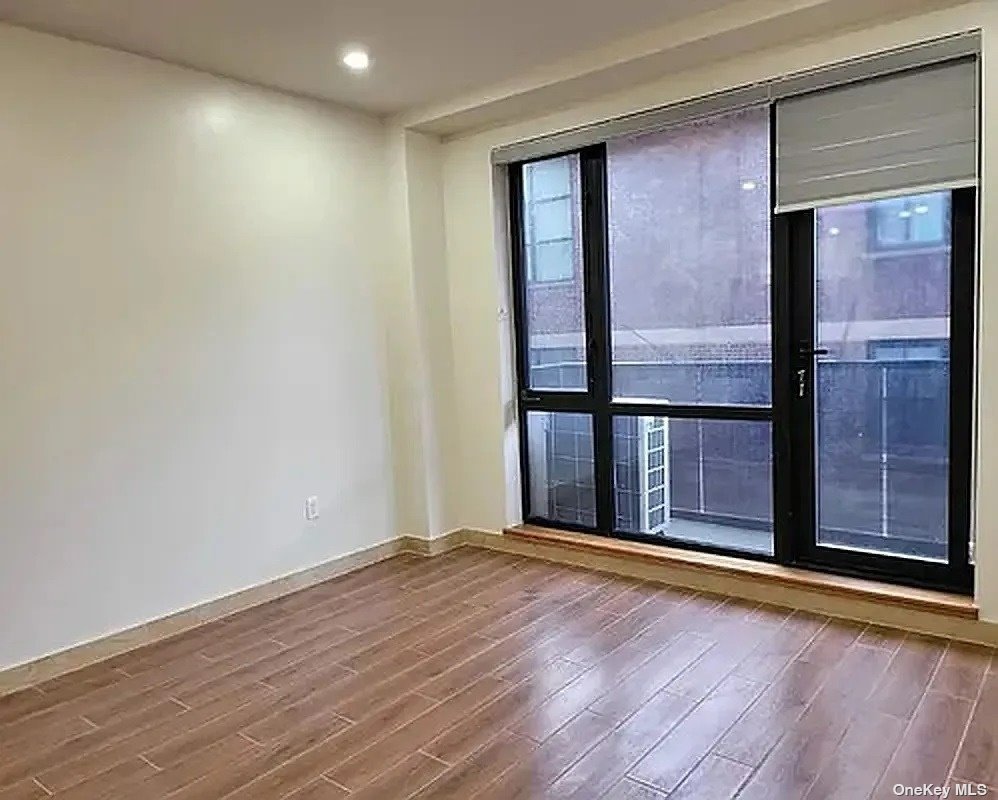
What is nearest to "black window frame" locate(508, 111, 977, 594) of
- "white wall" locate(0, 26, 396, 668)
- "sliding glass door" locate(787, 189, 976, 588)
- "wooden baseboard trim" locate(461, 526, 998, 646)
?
"sliding glass door" locate(787, 189, 976, 588)

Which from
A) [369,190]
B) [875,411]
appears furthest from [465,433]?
[875,411]

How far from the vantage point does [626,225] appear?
412 centimetres

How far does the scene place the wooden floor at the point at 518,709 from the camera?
2246mm

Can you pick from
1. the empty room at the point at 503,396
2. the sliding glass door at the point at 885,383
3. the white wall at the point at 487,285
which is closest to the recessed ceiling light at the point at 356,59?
the empty room at the point at 503,396

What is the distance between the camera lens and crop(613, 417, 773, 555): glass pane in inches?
150

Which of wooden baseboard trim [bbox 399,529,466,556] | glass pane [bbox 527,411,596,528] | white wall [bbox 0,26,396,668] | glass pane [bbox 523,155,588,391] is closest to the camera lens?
white wall [bbox 0,26,396,668]

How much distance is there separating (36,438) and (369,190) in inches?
87.1

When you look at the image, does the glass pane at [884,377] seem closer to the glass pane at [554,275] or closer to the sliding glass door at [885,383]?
the sliding glass door at [885,383]

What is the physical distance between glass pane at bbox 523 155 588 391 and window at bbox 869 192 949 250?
1.55 meters

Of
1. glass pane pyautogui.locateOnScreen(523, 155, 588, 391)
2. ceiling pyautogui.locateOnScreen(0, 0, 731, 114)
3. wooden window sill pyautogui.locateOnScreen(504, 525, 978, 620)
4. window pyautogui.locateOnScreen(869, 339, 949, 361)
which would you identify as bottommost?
wooden window sill pyautogui.locateOnScreen(504, 525, 978, 620)

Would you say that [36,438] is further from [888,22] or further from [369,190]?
[888,22]

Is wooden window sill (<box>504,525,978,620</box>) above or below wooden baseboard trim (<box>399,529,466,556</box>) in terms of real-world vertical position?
above

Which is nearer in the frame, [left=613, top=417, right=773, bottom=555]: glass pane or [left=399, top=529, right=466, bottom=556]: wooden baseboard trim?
[left=613, top=417, right=773, bottom=555]: glass pane

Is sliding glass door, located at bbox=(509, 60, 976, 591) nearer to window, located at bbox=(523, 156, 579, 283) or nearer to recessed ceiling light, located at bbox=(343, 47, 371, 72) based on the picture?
window, located at bbox=(523, 156, 579, 283)
